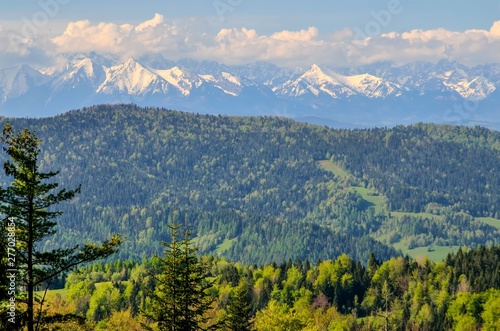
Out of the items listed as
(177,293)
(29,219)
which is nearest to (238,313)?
(177,293)

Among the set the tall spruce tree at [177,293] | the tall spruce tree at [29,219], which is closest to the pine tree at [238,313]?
the tall spruce tree at [177,293]

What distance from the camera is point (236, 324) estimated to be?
85.7 metres

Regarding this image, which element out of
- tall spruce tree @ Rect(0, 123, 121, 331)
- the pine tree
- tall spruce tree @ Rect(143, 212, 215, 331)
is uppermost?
tall spruce tree @ Rect(0, 123, 121, 331)

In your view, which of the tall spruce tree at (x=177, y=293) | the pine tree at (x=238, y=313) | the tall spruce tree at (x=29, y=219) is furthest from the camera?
the pine tree at (x=238, y=313)

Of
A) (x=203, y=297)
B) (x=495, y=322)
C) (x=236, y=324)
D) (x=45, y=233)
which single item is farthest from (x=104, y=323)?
(x=45, y=233)

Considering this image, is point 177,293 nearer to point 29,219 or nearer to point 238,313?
point 29,219

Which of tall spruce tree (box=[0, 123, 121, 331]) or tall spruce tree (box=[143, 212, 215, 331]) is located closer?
tall spruce tree (box=[0, 123, 121, 331])

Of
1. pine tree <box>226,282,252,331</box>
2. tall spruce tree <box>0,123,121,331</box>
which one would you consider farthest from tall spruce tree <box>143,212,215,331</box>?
pine tree <box>226,282,252,331</box>

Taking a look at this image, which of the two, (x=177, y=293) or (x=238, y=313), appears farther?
(x=238, y=313)

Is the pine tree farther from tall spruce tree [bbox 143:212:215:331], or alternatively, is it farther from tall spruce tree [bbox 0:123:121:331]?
tall spruce tree [bbox 0:123:121:331]

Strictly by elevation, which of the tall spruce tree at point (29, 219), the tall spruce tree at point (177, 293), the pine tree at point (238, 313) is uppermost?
the tall spruce tree at point (29, 219)

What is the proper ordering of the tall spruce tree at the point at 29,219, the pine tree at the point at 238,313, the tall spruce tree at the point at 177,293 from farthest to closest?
1. the pine tree at the point at 238,313
2. the tall spruce tree at the point at 177,293
3. the tall spruce tree at the point at 29,219

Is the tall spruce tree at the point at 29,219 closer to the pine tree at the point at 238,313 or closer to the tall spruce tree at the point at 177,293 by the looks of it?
the tall spruce tree at the point at 177,293

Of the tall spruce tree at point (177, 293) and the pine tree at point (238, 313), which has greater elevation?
the tall spruce tree at point (177, 293)
